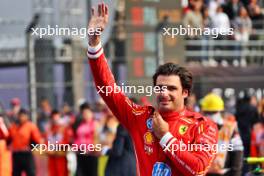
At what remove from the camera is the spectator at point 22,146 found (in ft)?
39.4

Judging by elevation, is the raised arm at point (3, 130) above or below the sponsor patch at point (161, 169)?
below

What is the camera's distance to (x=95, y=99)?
1430 cm

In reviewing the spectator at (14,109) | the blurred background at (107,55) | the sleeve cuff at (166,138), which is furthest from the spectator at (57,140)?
the sleeve cuff at (166,138)

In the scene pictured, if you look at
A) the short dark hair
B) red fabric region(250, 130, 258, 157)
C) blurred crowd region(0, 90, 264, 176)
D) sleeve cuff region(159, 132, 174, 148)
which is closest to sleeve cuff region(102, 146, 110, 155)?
blurred crowd region(0, 90, 264, 176)

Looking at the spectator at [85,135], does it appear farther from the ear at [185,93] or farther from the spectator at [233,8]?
the ear at [185,93]

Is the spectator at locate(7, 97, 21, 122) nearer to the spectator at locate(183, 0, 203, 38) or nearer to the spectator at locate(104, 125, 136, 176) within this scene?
the spectator at locate(183, 0, 203, 38)

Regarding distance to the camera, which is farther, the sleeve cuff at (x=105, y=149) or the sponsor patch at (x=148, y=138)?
the sleeve cuff at (x=105, y=149)

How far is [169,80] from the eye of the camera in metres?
4.82

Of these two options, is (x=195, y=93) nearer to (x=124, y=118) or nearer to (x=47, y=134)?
(x=47, y=134)

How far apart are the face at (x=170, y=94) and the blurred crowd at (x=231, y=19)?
9697mm

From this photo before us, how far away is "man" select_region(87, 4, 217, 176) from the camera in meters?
4.73

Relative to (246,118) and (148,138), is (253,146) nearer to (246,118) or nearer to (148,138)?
(246,118)

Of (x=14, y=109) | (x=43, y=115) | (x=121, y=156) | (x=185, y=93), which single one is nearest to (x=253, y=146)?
(x=121, y=156)

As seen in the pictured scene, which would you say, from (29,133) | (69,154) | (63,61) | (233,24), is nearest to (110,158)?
(29,133)
